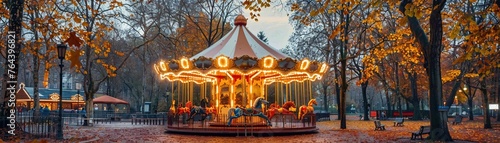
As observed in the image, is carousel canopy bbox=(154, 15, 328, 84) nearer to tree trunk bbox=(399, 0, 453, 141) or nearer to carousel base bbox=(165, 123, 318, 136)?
carousel base bbox=(165, 123, 318, 136)

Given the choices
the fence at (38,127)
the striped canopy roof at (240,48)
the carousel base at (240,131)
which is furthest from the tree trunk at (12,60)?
the striped canopy roof at (240,48)

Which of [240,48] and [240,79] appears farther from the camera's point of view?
[240,79]

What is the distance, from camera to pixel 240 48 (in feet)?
74.2

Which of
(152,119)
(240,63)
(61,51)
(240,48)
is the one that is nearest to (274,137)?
(240,63)

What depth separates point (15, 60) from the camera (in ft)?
49.2

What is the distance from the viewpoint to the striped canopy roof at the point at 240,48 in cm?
2217

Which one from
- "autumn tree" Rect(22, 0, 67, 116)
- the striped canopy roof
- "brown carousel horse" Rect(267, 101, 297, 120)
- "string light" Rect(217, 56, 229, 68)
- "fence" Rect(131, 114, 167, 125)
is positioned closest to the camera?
"autumn tree" Rect(22, 0, 67, 116)

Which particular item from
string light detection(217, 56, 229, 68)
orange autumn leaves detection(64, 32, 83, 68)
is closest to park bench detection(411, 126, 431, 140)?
string light detection(217, 56, 229, 68)

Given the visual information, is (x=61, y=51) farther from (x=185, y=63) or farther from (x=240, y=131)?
(x=240, y=131)

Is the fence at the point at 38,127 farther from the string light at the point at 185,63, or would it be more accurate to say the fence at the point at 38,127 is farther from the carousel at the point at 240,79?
the string light at the point at 185,63

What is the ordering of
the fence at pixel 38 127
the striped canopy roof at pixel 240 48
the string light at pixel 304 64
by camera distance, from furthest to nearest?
the striped canopy roof at pixel 240 48, the string light at pixel 304 64, the fence at pixel 38 127

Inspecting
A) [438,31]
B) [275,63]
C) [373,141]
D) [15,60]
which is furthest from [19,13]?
[438,31]

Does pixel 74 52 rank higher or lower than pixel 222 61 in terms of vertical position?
lower

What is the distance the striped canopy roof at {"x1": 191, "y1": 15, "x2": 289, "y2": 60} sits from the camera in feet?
72.7
